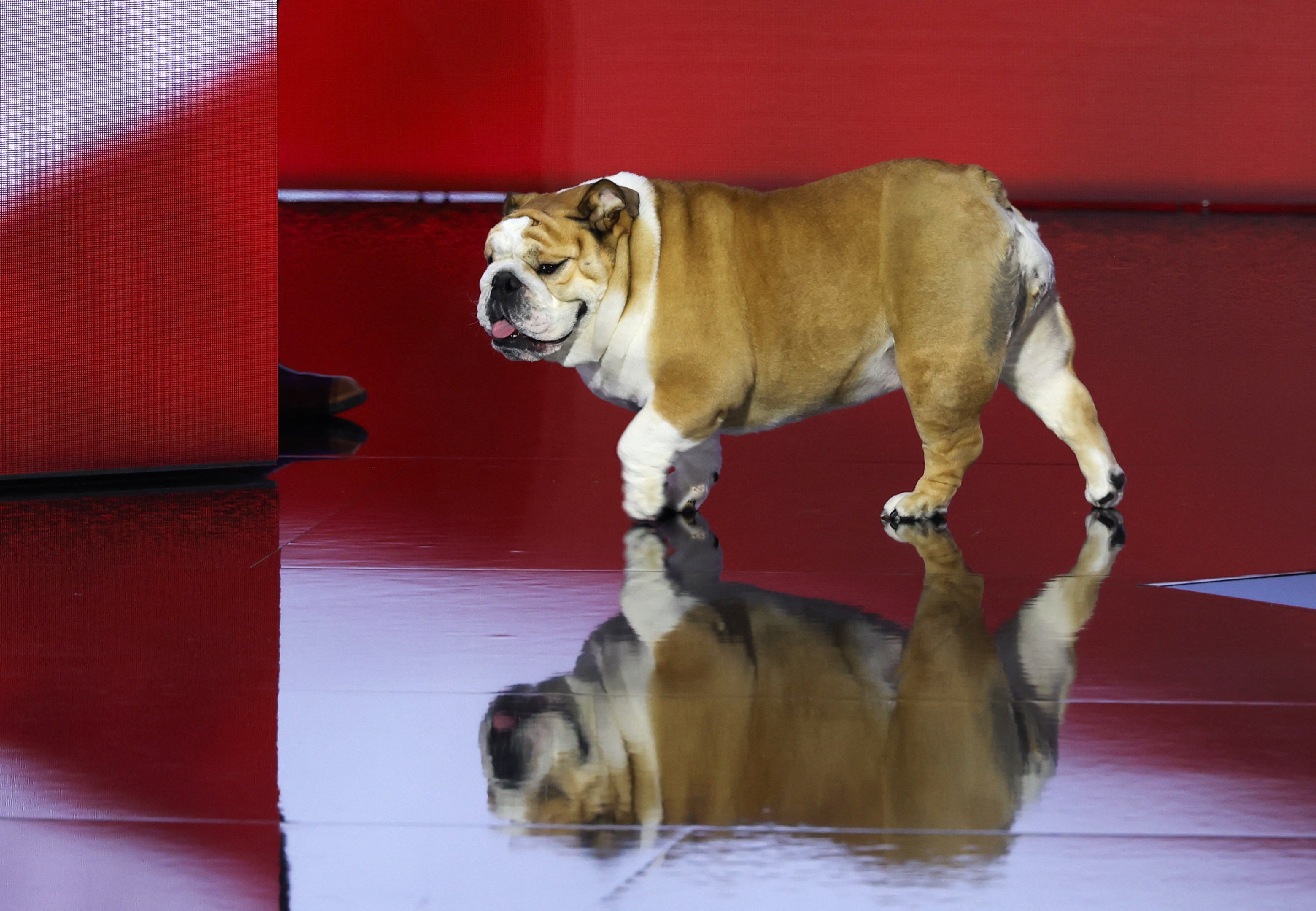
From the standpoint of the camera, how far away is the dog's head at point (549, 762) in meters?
1.45

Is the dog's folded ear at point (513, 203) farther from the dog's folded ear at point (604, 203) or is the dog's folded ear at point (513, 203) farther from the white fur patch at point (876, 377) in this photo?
the white fur patch at point (876, 377)

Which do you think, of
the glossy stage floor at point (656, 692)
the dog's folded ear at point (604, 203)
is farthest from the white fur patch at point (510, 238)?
the glossy stage floor at point (656, 692)

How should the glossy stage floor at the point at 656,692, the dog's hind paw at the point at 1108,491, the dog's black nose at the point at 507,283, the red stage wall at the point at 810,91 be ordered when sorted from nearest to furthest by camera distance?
the glossy stage floor at the point at 656,692 < the dog's black nose at the point at 507,283 < the dog's hind paw at the point at 1108,491 < the red stage wall at the point at 810,91

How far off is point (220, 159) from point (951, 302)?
69.0 inches

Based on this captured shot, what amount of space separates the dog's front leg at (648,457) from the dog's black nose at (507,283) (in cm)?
32

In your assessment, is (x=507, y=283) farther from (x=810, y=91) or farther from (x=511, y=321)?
(x=810, y=91)

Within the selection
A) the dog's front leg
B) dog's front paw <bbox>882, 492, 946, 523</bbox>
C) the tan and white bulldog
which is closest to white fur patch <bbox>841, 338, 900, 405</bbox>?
the tan and white bulldog

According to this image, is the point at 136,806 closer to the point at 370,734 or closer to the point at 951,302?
the point at 370,734

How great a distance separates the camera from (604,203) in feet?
8.75

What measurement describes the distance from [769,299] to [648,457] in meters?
0.37

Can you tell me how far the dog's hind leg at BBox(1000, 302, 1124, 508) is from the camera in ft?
9.69

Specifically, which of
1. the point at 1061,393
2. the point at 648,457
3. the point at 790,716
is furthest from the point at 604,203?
the point at 790,716

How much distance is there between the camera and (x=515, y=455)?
383cm

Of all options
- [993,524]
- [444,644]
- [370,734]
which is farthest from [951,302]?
[370,734]
